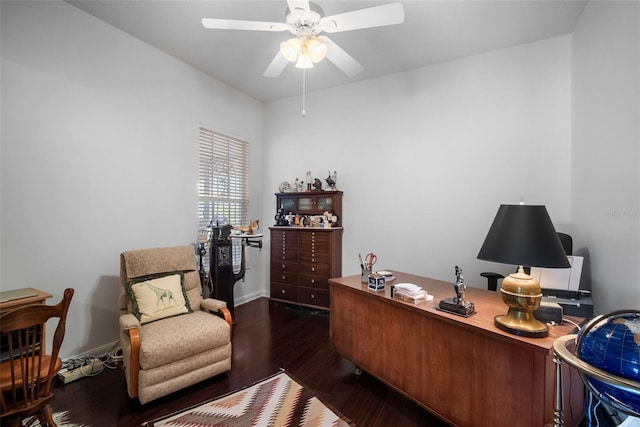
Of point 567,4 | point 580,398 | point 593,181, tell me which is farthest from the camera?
point 567,4

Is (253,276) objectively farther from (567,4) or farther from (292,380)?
(567,4)

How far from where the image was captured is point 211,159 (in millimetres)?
3723

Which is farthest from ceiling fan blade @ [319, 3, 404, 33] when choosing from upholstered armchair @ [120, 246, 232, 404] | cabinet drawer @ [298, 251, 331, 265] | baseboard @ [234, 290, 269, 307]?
baseboard @ [234, 290, 269, 307]

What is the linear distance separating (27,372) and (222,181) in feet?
9.34

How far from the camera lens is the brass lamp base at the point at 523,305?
1.31 m

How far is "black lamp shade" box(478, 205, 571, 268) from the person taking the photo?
1.27 m

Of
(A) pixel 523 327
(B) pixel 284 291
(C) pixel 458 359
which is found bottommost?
(B) pixel 284 291

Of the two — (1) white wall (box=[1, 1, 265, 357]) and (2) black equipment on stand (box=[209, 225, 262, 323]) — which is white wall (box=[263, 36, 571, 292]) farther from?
(1) white wall (box=[1, 1, 265, 357])

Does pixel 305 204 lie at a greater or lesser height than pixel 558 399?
greater

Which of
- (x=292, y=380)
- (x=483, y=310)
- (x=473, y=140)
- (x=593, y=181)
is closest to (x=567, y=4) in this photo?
(x=473, y=140)

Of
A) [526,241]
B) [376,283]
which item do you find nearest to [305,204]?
[376,283]

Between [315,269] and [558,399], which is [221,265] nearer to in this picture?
[315,269]

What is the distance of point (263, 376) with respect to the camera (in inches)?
90.4

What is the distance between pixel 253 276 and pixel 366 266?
2544 millimetres
